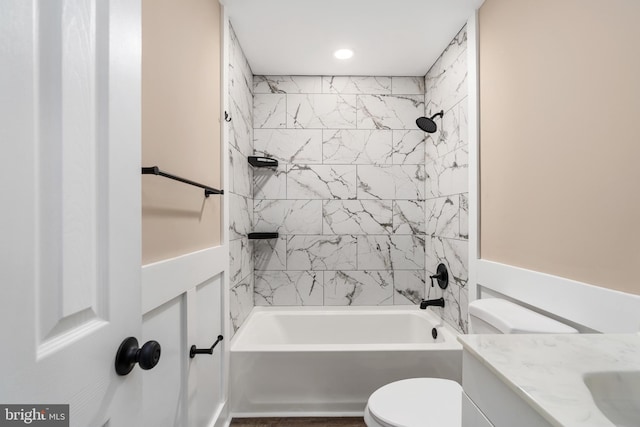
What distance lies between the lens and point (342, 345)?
1.93 metres

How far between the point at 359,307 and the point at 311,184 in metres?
1.16

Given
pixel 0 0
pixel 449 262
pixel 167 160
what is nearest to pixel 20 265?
pixel 0 0

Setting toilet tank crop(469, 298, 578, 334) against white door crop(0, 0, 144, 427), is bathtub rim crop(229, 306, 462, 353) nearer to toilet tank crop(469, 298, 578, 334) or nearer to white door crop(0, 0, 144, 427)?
toilet tank crop(469, 298, 578, 334)

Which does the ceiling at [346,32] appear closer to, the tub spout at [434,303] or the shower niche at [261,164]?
the shower niche at [261,164]

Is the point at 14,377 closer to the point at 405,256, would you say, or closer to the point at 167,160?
the point at 167,160

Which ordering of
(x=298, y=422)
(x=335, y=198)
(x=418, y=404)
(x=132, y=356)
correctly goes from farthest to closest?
(x=335, y=198) → (x=298, y=422) → (x=418, y=404) → (x=132, y=356)

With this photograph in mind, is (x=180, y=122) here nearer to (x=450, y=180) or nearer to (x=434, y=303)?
(x=450, y=180)

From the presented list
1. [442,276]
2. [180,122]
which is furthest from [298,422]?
[180,122]

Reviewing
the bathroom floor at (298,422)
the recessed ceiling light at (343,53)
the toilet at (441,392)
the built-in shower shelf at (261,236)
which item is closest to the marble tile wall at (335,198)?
the built-in shower shelf at (261,236)

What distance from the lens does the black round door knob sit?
604mm

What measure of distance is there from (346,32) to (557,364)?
2.11 metres

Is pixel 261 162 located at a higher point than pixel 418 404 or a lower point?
higher

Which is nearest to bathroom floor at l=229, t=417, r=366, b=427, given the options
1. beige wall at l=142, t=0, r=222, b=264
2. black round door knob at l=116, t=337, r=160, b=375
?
beige wall at l=142, t=0, r=222, b=264

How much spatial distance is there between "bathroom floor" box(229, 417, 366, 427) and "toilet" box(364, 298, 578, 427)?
65 cm
